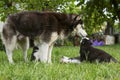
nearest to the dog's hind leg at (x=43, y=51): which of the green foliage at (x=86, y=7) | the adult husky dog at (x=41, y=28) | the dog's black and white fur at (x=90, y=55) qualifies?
the adult husky dog at (x=41, y=28)

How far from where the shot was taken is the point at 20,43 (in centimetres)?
952

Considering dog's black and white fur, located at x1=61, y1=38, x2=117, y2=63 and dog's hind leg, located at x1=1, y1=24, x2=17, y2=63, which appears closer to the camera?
dog's black and white fur, located at x1=61, y1=38, x2=117, y2=63

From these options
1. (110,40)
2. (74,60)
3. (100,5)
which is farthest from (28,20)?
(110,40)

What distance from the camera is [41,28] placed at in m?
8.62

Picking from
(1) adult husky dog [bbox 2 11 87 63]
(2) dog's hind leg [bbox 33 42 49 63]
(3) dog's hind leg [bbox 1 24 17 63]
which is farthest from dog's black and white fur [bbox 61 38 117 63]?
(3) dog's hind leg [bbox 1 24 17 63]

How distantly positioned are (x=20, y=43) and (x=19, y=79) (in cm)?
445

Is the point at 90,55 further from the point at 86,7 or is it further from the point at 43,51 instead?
the point at 86,7

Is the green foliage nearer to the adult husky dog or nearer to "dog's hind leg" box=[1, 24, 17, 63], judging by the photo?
the adult husky dog

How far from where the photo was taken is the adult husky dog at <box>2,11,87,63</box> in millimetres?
8578

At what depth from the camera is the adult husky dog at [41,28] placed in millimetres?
8578

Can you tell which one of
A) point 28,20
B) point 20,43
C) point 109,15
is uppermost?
point 28,20

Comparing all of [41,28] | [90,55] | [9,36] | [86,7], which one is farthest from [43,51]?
[86,7]

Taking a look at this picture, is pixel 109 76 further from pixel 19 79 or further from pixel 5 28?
pixel 5 28

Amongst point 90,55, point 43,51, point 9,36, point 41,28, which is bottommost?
point 90,55
